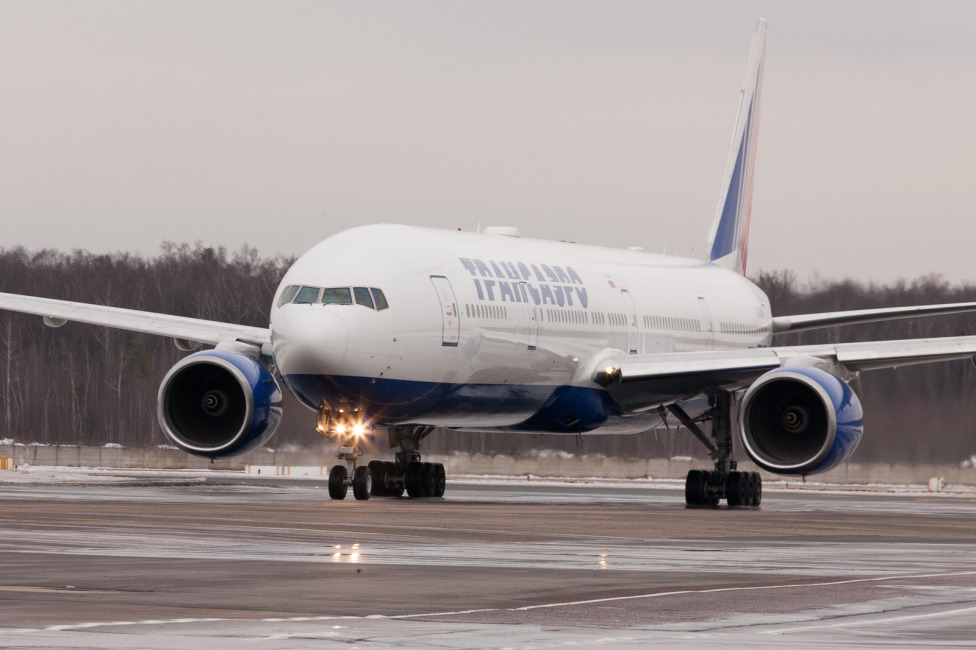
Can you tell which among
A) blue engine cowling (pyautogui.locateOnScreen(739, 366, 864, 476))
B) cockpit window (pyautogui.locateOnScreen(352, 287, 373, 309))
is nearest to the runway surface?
blue engine cowling (pyautogui.locateOnScreen(739, 366, 864, 476))

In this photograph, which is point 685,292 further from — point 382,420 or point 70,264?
point 70,264

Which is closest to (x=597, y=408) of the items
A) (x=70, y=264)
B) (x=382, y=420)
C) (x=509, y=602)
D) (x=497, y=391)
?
(x=497, y=391)

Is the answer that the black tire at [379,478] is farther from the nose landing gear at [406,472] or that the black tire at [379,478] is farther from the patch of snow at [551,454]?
the patch of snow at [551,454]

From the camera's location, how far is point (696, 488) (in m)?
27.2

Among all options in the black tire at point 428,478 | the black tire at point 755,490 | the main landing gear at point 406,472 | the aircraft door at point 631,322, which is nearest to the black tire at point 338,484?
the main landing gear at point 406,472

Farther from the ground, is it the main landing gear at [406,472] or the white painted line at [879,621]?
the main landing gear at [406,472]

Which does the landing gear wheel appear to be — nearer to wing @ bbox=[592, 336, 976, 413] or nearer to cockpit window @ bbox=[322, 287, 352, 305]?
wing @ bbox=[592, 336, 976, 413]

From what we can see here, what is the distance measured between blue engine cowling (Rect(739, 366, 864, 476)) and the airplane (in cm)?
3

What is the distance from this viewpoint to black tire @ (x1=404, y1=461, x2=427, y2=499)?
25.9 meters

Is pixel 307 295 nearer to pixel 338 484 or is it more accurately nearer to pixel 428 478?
pixel 338 484

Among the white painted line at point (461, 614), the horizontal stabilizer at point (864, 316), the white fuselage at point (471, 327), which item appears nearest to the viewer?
the white painted line at point (461, 614)

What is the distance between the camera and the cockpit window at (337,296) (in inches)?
864

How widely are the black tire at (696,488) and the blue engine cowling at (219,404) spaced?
7065mm

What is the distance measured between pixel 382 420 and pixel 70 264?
56.5 m
